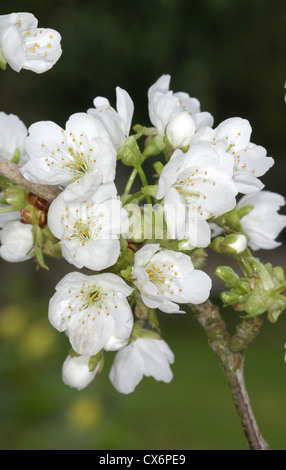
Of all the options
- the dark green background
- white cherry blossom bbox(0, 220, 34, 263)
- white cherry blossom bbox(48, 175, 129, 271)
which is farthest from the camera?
the dark green background

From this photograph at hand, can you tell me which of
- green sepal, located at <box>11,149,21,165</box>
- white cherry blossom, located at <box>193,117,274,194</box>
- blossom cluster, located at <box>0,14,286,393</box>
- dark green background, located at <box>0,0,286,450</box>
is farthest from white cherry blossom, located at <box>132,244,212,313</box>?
dark green background, located at <box>0,0,286,450</box>

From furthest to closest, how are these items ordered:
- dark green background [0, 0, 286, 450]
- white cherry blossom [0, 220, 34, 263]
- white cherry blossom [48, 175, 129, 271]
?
dark green background [0, 0, 286, 450]
white cherry blossom [0, 220, 34, 263]
white cherry blossom [48, 175, 129, 271]

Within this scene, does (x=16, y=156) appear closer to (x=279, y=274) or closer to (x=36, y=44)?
(x=36, y=44)

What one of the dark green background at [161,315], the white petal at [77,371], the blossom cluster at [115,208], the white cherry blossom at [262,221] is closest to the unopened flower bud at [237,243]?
the blossom cluster at [115,208]

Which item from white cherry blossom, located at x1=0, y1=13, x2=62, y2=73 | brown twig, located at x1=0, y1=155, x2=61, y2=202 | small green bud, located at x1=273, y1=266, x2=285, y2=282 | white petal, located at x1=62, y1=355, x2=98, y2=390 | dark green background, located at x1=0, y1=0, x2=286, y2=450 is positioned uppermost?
white cherry blossom, located at x1=0, y1=13, x2=62, y2=73

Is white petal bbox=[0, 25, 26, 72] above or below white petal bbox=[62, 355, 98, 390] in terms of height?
above

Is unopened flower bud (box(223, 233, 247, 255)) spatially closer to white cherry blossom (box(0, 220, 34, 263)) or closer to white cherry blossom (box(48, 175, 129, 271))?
white cherry blossom (box(48, 175, 129, 271))

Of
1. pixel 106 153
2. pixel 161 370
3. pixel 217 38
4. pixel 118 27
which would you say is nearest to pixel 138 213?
pixel 106 153

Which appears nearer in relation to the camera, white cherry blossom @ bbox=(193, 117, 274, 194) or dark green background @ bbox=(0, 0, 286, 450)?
white cherry blossom @ bbox=(193, 117, 274, 194)

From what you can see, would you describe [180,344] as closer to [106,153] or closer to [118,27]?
[118,27]
